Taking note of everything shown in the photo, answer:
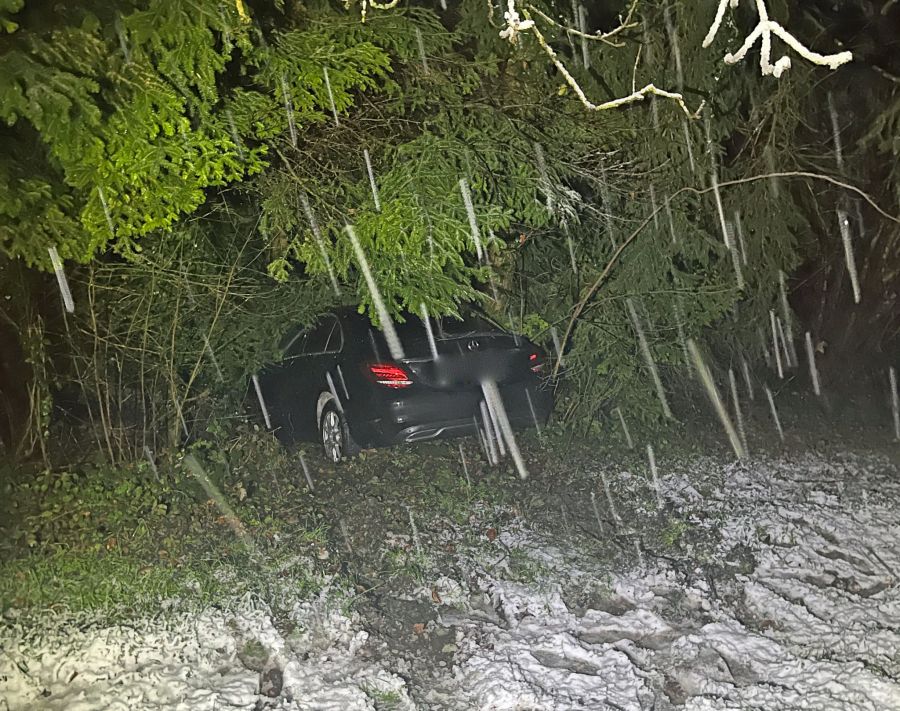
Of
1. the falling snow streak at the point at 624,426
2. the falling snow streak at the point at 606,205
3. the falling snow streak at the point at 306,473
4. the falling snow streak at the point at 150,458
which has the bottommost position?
the falling snow streak at the point at 624,426

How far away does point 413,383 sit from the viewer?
6773 millimetres

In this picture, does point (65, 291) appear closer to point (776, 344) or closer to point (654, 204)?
point (654, 204)

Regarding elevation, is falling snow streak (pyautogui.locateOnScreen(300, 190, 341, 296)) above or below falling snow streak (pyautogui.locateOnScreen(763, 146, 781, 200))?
above

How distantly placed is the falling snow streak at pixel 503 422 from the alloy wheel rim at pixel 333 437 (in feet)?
4.99

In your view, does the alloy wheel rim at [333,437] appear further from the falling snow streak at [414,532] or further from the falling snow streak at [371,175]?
the falling snow streak at [371,175]

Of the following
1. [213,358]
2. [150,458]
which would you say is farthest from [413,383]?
[150,458]

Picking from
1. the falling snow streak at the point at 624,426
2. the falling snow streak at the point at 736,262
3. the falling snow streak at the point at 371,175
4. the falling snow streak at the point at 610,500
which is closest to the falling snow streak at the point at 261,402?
the falling snow streak at the point at 371,175

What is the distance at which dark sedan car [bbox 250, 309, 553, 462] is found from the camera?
6.81 meters

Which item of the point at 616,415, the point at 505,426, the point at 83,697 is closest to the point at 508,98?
the point at 505,426

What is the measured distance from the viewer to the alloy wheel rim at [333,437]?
744 cm

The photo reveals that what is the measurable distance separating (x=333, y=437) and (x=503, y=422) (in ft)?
5.56

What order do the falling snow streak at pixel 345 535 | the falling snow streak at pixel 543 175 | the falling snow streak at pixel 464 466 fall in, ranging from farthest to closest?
the falling snow streak at pixel 464 466 < the falling snow streak at pixel 543 175 < the falling snow streak at pixel 345 535

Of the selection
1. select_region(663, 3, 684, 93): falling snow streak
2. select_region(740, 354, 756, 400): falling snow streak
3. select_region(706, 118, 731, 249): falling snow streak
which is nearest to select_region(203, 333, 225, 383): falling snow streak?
select_region(706, 118, 731, 249): falling snow streak

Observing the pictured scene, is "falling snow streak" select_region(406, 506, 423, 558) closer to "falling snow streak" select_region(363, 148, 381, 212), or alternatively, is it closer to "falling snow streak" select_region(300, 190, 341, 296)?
"falling snow streak" select_region(300, 190, 341, 296)
